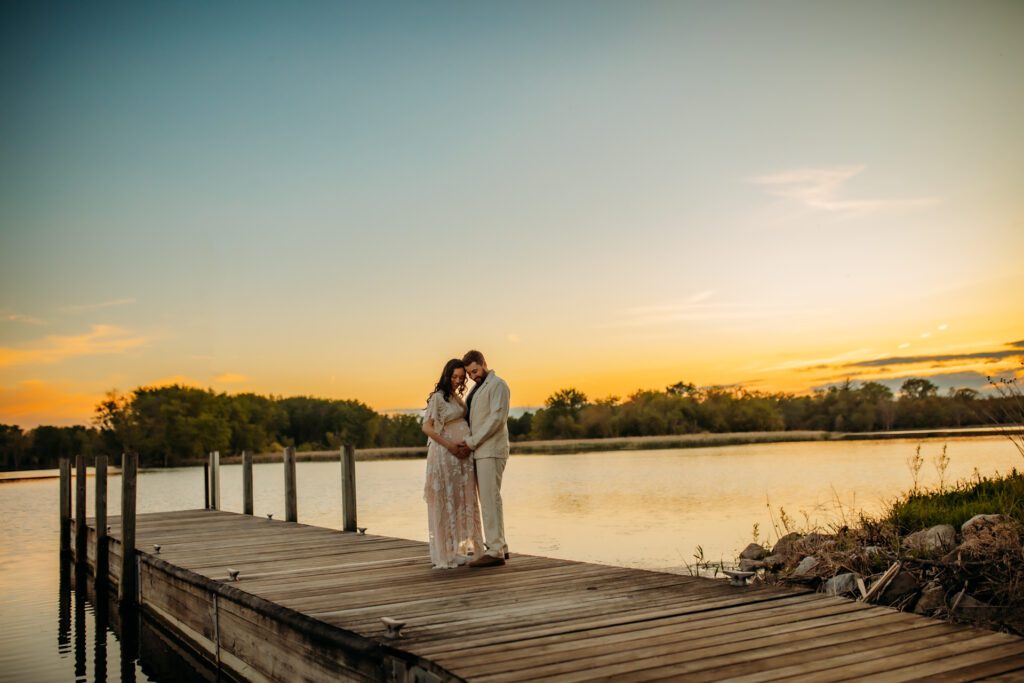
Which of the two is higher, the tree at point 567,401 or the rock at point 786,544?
the tree at point 567,401

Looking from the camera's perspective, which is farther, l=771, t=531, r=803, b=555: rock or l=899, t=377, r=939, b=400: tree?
l=899, t=377, r=939, b=400: tree

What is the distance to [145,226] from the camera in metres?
27.0

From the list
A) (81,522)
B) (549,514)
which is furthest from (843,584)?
(549,514)

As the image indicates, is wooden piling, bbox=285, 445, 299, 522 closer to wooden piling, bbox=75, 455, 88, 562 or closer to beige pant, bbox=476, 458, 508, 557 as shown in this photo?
wooden piling, bbox=75, 455, 88, 562

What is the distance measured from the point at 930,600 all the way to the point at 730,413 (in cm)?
8200

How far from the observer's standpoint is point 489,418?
328 inches

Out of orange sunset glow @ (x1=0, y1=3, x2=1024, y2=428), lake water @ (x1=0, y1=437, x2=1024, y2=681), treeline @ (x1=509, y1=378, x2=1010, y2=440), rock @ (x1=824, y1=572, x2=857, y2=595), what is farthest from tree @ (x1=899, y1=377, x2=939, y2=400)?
rock @ (x1=824, y1=572, x2=857, y2=595)

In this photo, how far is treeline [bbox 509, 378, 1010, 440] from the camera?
74.8m

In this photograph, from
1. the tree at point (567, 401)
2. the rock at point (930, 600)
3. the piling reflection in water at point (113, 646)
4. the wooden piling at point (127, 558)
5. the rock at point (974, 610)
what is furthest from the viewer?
the tree at point (567, 401)

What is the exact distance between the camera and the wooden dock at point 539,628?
462 centimetres

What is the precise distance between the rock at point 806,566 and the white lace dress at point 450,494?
167 inches

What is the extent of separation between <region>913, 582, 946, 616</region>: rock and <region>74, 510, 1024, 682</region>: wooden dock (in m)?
2.50

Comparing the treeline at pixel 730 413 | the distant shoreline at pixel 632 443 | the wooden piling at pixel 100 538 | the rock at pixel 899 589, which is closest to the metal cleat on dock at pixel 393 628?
the rock at pixel 899 589

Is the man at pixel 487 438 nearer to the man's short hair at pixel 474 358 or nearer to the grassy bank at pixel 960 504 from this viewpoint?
the man's short hair at pixel 474 358
